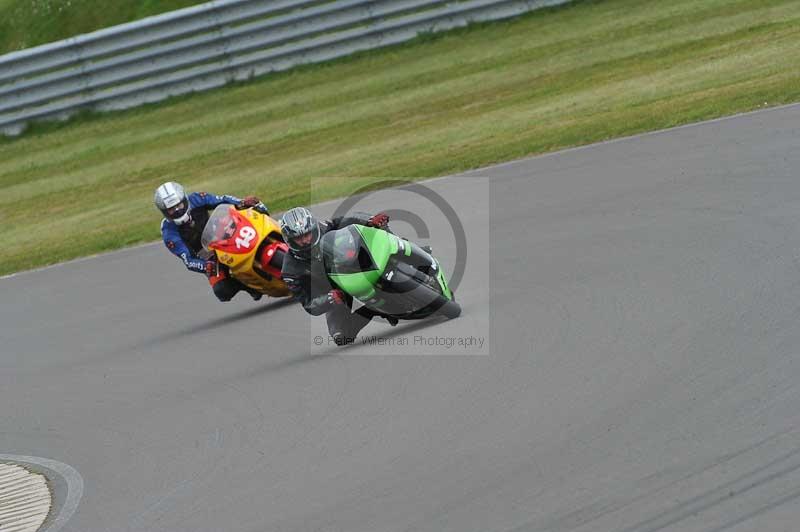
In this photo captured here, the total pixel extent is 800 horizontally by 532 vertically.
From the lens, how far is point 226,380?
952 centimetres

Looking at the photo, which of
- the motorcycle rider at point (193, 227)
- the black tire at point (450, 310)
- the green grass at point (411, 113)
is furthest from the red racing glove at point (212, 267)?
the green grass at point (411, 113)

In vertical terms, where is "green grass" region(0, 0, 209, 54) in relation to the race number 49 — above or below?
above

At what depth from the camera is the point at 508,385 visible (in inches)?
299

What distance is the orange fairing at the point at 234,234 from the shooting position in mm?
11602

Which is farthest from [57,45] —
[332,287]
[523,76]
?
[332,287]

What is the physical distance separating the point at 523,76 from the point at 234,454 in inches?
560

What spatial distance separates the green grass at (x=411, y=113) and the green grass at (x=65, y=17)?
9.54 feet

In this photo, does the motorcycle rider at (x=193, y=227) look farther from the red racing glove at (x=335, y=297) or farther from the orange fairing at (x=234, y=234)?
the red racing glove at (x=335, y=297)

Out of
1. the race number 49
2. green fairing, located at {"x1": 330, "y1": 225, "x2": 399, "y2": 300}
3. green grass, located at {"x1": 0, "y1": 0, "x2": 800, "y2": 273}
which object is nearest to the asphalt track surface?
green fairing, located at {"x1": 330, "y1": 225, "x2": 399, "y2": 300}

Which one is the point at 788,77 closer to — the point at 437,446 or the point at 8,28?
the point at 437,446

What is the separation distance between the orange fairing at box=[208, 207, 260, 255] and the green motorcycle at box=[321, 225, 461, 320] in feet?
7.07

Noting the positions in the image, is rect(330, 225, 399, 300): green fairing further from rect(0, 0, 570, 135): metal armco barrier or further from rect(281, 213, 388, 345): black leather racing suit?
rect(0, 0, 570, 135): metal armco barrier

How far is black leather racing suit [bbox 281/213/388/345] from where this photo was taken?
380 inches

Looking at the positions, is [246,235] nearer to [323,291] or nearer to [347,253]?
[323,291]
